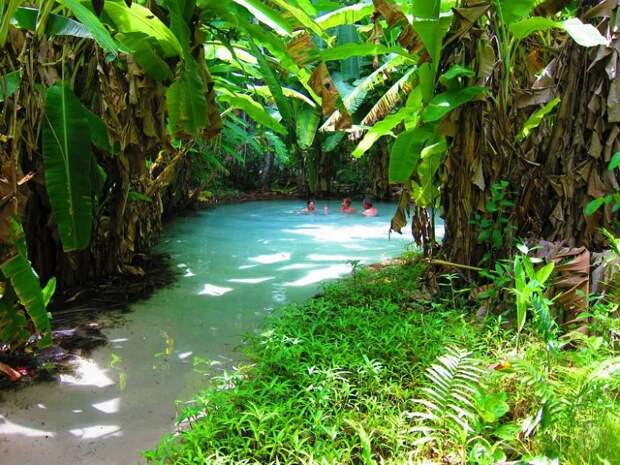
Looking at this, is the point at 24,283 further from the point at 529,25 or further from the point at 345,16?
the point at 345,16

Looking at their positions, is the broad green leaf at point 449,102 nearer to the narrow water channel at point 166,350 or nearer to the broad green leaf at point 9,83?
the narrow water channel at point 166,350

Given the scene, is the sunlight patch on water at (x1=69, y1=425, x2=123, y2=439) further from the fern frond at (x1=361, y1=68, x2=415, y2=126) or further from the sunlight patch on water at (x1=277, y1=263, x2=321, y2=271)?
the fern frond at (x1=361, y1=68, x2=415, y2=126)

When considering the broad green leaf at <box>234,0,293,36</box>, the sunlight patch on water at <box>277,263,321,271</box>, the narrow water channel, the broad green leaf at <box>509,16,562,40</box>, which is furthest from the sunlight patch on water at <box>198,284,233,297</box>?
the broad green leaf at <box>509,16,562,40</box>

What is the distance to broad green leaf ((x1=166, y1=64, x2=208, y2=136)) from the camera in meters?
3.57

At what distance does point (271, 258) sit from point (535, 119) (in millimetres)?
3911

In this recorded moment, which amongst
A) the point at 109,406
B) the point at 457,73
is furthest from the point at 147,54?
the point at 109,406

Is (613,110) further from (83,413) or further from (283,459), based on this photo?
(83,413)

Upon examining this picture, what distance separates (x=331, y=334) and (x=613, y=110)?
94.1 inches

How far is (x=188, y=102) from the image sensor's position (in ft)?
11.9

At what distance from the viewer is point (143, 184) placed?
221 inches

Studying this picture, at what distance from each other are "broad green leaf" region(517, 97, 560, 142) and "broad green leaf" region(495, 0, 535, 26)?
64 cm

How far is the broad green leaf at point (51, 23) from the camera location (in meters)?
2.77

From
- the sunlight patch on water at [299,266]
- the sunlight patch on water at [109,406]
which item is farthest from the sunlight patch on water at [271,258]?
the sunlight patch on water at [109,406]

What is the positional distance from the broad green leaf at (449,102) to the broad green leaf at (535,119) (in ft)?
1.44
